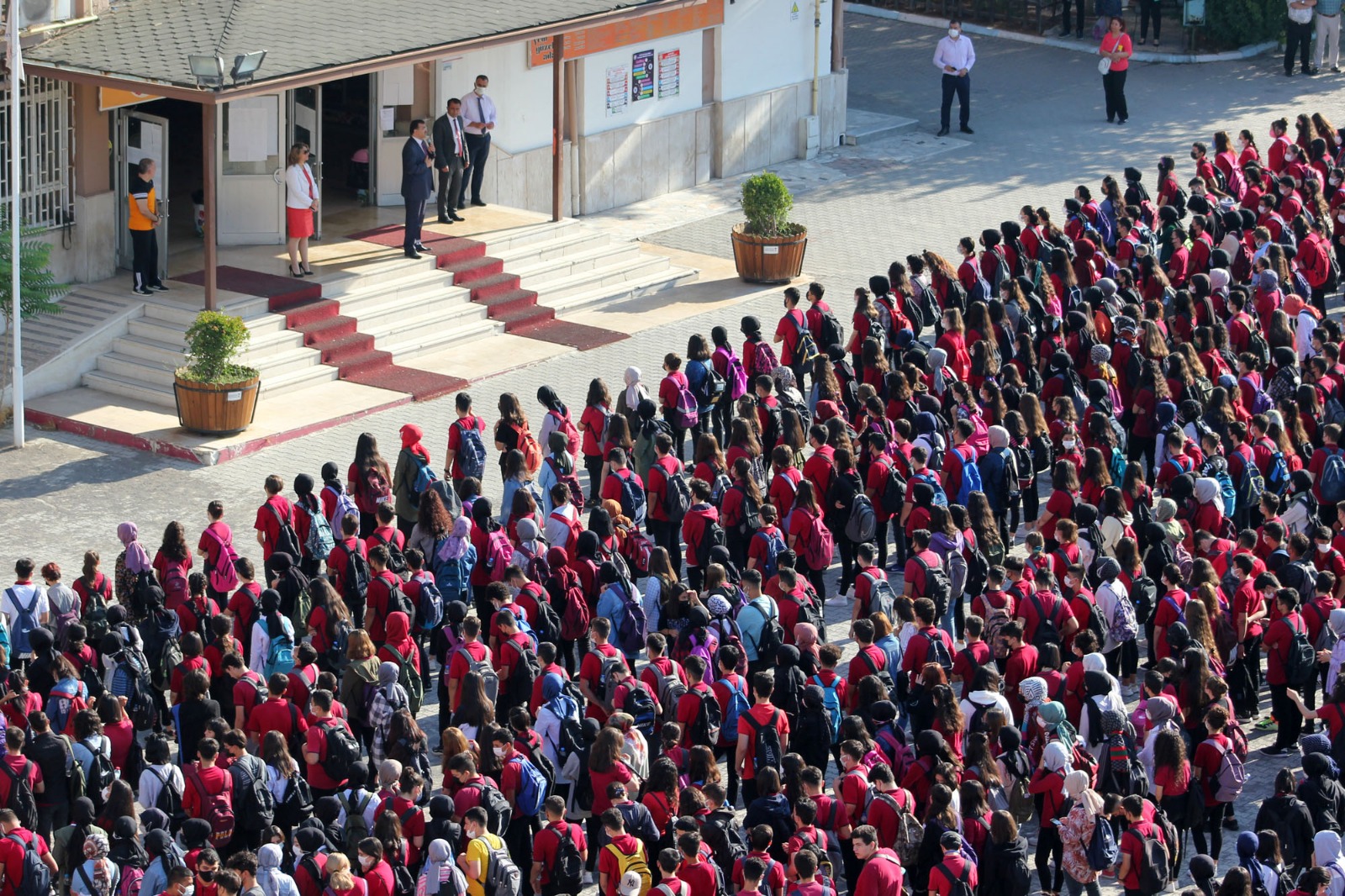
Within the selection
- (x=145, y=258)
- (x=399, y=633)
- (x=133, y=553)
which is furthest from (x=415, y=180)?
(x=399, y=633)

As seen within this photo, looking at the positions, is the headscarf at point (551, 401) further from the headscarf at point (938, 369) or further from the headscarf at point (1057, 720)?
the headscarf at point (1057, 720)

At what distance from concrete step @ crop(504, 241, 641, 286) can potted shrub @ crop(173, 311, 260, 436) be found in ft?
16.5

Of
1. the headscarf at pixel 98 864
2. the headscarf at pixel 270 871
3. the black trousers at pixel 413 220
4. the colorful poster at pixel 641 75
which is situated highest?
the colorful poster at pixel 641 75

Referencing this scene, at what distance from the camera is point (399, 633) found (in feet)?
43.4

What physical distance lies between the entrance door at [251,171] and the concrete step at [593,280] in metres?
2.96

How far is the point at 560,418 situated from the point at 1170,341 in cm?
646

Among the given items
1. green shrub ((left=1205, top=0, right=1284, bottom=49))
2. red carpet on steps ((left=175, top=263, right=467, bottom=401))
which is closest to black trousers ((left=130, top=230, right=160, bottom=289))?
red carpet on steps ((left=175, top=263, right=467, bottom=401))

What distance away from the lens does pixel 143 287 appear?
21719 mm

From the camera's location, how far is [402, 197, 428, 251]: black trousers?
2291 centimetres

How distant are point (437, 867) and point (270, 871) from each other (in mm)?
848

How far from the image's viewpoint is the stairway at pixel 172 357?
67.8 feet

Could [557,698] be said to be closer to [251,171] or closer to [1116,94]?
[251,171]

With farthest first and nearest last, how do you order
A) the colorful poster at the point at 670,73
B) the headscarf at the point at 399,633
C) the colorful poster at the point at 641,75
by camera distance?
the colorful poster at the point at 670,73 → the colorful poster at the point at 641,75 → the headscarf at the point at 399,633

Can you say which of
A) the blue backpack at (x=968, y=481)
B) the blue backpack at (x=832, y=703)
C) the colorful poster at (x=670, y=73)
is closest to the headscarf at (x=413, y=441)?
the blue backpack at (x=968, y=481)
